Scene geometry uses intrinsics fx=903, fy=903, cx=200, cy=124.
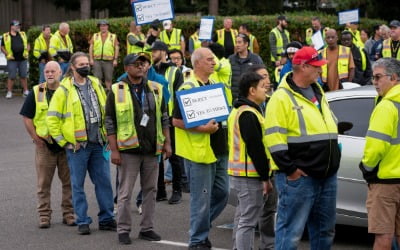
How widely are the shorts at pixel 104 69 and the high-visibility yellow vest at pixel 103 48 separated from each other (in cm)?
10

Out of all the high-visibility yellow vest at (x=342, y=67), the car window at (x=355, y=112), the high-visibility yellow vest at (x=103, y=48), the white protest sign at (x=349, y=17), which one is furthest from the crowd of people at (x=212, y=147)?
the white protest sign at (x=349, y=17)

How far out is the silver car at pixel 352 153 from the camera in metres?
8.58

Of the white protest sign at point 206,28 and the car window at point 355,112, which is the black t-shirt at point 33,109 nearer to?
the car window at point 355,112

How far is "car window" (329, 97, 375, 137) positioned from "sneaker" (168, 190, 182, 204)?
9.21 ft

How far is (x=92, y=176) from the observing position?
9.66 meters

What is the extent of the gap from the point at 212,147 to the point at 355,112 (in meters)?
1.48

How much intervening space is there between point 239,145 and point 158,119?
1.66 meters

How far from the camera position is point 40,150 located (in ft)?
32.6

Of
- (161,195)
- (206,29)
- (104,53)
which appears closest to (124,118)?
(161,195)

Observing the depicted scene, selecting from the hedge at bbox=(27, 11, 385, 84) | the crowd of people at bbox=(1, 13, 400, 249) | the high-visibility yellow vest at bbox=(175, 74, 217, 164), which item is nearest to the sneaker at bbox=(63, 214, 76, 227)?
the crowd of people at bbox=(1, 13, 400, 249)

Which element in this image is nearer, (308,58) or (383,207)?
(308,58)

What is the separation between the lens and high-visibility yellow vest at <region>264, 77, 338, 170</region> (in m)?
6.84

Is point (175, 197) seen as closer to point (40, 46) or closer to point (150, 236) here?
point (150, 236)

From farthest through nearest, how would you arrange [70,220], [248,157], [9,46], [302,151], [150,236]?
[9,46], [70,220], [150,236], [248,157], [302,151]
